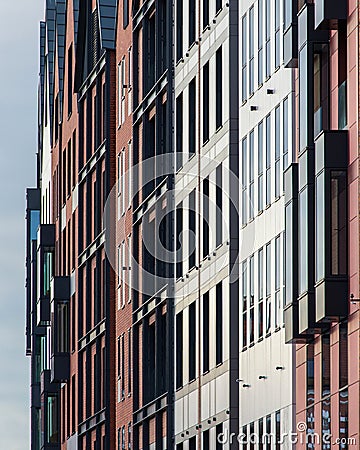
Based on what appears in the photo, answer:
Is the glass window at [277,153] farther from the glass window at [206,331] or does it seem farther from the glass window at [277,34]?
the glass window at [206,331]

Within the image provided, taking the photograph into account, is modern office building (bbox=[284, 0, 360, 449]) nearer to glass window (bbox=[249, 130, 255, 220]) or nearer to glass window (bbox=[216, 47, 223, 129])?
glass window (bbox=[249, 130, 255, 220])

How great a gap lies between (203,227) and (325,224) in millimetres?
13833

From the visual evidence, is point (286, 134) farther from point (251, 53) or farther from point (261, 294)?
point (251, 53)

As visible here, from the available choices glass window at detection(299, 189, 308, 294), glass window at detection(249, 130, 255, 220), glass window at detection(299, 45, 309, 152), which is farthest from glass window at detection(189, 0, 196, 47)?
glass window at detection(299, 189, 308, 294)

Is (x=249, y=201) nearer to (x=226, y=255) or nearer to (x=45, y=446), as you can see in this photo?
(x=226, y=255)

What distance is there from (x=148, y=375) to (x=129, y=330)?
422 centimetres

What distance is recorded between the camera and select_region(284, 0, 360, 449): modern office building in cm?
3556

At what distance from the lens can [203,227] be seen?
163 ft

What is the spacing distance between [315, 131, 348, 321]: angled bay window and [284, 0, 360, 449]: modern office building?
2cm

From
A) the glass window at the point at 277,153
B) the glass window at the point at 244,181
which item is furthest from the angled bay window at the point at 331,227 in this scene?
the glass window at the point at 244,181

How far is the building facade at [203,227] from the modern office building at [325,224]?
0.05 m

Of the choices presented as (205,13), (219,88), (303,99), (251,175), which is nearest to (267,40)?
(251,175)

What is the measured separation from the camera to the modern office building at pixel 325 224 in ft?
117

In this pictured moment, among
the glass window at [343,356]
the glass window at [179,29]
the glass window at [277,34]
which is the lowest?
the glass window at [343,356]
